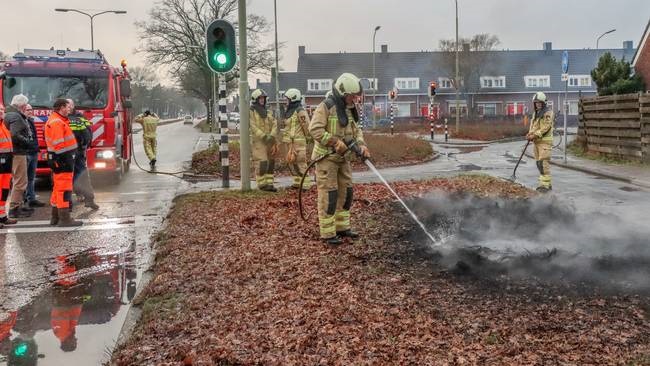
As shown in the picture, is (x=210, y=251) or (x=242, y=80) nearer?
(x=210, y=251)

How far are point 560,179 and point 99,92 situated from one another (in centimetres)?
1053

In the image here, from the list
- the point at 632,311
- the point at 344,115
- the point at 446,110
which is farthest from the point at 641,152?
the point at 446,110

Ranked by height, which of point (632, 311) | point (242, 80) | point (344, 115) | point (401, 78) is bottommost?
point (632, 311)

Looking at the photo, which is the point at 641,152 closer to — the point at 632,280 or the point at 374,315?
the point at 632,280

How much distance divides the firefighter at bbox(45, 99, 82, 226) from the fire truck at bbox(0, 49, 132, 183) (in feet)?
12.7

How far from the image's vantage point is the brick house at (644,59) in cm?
2542

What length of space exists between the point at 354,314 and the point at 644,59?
26.5 meters

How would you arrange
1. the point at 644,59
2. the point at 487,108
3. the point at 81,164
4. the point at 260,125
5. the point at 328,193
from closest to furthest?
the point at 328,193 → the point at 81,164 → the point at 260,125 → the point at 644,59 → the point at 487,108

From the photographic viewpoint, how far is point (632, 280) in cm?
472

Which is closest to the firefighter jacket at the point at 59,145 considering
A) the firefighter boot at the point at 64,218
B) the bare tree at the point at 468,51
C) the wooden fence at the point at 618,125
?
the firefighter boot at the point at 64,218

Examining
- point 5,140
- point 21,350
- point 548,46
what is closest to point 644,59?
point 5,140

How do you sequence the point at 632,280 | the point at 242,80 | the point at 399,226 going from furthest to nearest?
the point at 242,80, the point at 399,226, the point at 632,280

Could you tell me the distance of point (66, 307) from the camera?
189 inches

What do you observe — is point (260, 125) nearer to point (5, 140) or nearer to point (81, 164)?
point (81, 164)
